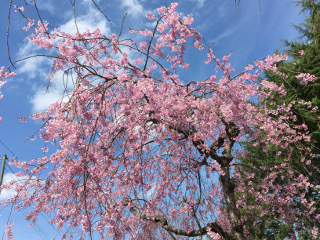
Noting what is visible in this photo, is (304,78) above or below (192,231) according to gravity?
above

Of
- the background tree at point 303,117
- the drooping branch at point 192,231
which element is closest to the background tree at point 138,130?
the drooping branch at point 192,231

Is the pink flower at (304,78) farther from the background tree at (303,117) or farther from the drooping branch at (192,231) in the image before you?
the drooping branch at (192,231)

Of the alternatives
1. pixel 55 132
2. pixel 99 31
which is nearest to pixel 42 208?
pixel 55 132

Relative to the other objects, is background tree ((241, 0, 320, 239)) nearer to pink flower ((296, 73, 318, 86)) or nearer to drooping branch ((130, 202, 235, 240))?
pink flower ((296, 73, 318, 86))

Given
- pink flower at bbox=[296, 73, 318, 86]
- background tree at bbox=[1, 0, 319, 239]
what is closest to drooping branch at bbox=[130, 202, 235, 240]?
background tree at bbox=[1, 0, 319, 239]

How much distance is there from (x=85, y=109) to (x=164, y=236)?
3.41m

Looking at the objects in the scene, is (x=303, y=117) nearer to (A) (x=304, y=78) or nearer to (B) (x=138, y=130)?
(A) (x=304, y=78)

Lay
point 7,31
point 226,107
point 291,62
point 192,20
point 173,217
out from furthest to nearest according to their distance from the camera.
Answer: point 291,62 < point 173,217 < point 192,20 < point 226,107 < point 7,31

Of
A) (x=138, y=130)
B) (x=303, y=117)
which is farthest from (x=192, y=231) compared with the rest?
(x=303, y=117)

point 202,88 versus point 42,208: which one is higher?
point 42,208

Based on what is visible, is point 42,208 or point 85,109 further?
point 42,208

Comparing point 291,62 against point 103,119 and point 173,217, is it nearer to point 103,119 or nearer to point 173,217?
point 173,217

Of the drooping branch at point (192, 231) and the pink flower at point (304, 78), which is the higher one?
the pink flower at point (304, 78)

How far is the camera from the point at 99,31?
4355mm
